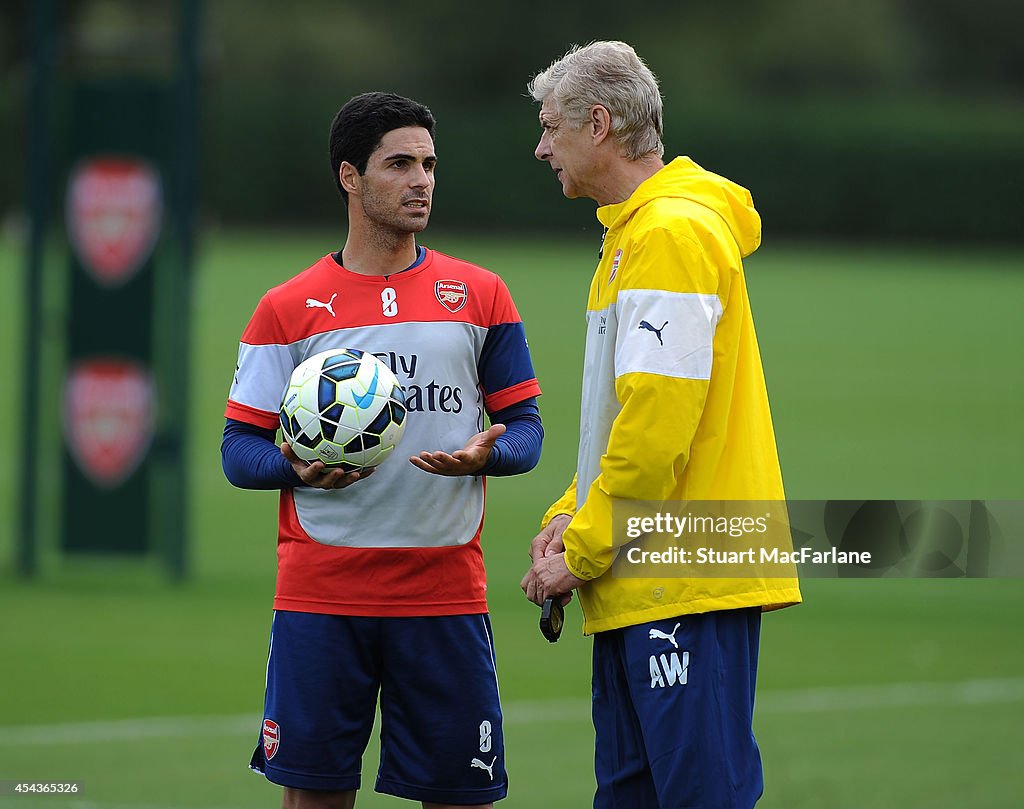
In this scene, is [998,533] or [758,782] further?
[998,533]

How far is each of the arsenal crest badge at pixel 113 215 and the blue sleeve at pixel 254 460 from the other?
25.2ft

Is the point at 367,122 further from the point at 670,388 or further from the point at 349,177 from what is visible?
the point at 670,388

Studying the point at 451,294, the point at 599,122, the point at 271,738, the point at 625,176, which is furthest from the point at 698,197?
the point at 271,738

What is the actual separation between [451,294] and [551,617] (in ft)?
3.20

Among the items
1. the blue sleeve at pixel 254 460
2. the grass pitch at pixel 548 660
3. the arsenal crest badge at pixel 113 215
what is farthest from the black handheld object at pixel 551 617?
the arsenal crest badge at pixel 113 215

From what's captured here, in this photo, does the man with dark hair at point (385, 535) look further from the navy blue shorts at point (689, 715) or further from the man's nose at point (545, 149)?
the navy blue shorts at point (689, 715)

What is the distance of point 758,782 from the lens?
4430 millimetres

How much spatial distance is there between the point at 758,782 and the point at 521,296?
31897 millimetres

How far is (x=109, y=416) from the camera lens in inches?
479

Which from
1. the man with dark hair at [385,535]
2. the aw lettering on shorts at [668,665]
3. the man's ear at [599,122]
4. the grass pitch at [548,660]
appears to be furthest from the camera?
the grass pitch at [548,660]

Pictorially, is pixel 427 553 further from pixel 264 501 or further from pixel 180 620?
pixel 264 501

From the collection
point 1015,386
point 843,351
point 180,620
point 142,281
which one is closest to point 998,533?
point 180,620

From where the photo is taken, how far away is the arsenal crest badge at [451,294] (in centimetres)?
488

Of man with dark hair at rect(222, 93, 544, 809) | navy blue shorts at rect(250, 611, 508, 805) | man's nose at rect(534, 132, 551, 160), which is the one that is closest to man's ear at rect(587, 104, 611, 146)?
man's nose at rect(534, 132, 551, 160)
